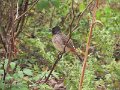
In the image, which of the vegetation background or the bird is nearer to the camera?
the vegetation background

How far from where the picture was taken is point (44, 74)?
3.96m

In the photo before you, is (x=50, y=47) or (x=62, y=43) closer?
(x=62, y=43)

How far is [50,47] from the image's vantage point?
6.82 metres

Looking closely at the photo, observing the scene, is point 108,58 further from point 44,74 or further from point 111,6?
point 111,6

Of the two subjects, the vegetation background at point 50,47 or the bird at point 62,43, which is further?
the bird at point 62,43

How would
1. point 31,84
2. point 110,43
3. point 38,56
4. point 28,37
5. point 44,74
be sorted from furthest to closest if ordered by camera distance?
point 28,37, point 38,56, point 110,43, point 31,84, point 44,74

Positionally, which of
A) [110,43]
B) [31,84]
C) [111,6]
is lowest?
[31,84]

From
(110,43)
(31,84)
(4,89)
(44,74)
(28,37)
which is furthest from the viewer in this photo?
(28,37)

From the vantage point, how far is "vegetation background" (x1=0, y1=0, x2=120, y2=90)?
144 inches

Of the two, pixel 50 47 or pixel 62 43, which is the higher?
pixel 62 43

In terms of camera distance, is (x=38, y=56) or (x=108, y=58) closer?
(x=108, y=58)

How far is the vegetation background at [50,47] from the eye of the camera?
3668mm

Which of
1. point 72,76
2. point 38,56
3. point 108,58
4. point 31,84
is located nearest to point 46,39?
point 38,56

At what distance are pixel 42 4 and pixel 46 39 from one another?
7.88ft
